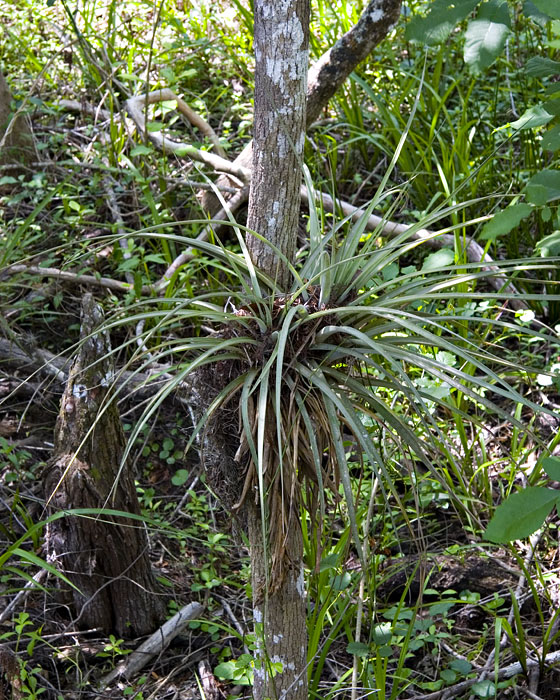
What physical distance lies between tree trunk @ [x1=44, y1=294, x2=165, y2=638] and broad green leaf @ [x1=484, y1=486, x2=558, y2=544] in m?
0.98

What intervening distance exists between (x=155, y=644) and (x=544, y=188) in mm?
1606

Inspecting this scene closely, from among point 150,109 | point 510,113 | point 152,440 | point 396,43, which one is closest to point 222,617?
point 152,440

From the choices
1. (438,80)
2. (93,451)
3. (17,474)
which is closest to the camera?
(93,451)

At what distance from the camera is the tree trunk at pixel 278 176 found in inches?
56.2

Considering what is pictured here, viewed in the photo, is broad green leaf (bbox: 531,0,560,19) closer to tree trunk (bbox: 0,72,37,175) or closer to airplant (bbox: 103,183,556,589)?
airplant (bbox: 103,183,556,589)

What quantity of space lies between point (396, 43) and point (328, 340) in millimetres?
2941

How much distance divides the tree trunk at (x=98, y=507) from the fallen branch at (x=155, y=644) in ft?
0.22

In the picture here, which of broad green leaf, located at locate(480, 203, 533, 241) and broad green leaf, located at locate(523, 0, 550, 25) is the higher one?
broad green leaf, located at locate(523, 0, 550, 25)

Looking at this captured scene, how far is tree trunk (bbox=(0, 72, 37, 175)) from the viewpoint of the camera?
3.37 m

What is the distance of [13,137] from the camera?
3.40 meters

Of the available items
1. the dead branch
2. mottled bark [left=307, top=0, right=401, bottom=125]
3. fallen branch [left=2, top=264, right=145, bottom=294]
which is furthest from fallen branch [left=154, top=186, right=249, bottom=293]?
the dead branch

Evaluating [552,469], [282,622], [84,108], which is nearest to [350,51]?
[84,108]

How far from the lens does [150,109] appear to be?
11.3 ft

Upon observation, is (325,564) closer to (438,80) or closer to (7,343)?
(7,343)
